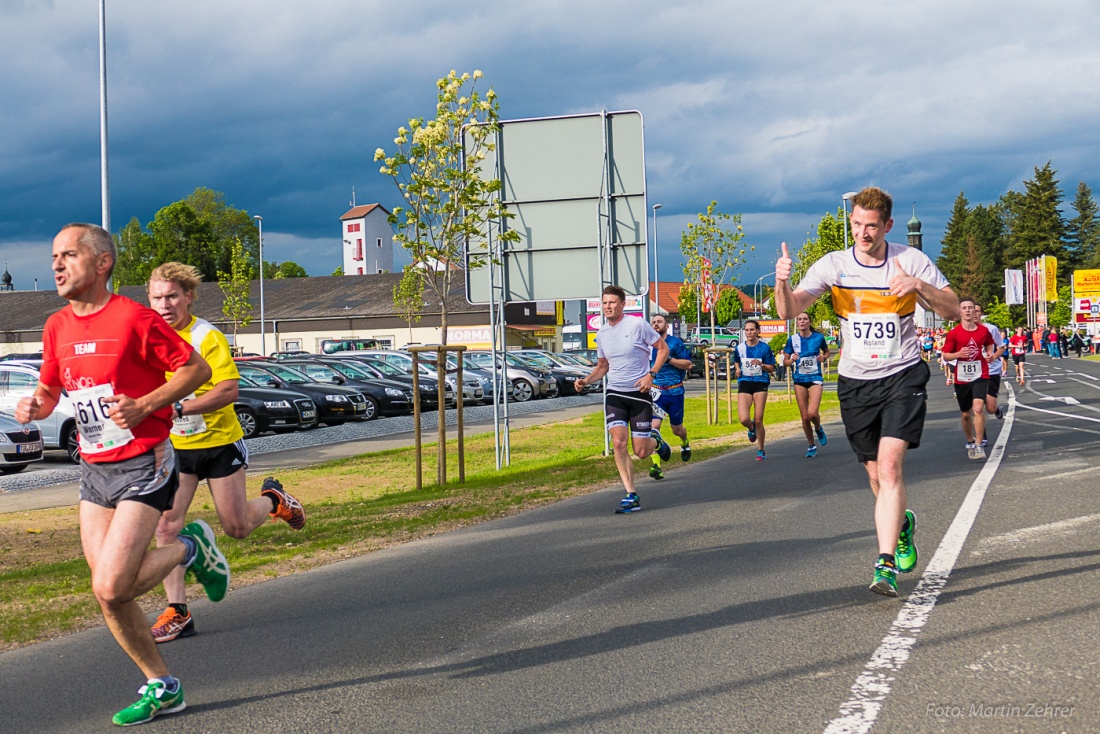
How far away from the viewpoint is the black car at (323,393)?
86.1 ft

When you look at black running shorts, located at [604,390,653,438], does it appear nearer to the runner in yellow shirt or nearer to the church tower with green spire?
the runner in yellow shirt

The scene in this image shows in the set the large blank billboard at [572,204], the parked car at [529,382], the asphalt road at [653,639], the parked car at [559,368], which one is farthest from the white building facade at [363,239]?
the asphalt road at [653,639]

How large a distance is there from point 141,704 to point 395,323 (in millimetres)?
70380

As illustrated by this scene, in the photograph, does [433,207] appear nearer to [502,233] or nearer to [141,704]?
[502,233]

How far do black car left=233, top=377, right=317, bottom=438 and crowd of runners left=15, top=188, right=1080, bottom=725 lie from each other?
14289 mm

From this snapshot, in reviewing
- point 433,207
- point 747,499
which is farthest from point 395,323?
point 747,499

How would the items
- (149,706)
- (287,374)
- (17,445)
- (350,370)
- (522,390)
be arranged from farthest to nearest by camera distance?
(522,390), (350,370), (287,374), (17,445), (149,706)

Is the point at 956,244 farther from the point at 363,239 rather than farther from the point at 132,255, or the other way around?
the point at 132,255

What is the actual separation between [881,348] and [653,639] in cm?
205

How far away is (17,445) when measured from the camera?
1647 cm

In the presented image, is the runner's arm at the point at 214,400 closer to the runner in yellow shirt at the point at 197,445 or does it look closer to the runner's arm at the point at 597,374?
the runner in yellow shirt at the point at 197,445

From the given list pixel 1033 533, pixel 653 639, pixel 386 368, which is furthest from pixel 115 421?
pixel 386 368

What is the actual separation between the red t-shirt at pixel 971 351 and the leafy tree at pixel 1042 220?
428ft

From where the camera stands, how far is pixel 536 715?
4.38 metres
